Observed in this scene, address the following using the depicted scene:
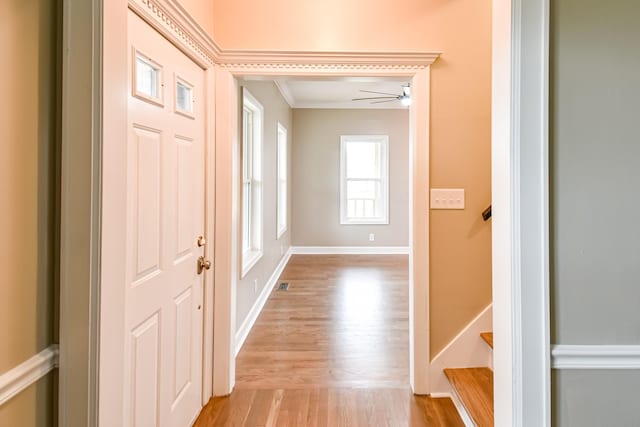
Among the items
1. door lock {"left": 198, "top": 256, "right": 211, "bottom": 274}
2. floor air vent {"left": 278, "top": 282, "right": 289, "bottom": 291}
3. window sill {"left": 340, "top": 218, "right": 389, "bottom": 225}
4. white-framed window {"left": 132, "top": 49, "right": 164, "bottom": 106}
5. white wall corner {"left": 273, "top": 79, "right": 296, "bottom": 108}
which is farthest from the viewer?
window sill {"left": 340, "top": 218, "right": 389, "bottom": 225}

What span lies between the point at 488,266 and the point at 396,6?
1.74 m

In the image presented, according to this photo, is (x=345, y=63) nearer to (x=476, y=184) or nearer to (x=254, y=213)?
(x=476, y=184)

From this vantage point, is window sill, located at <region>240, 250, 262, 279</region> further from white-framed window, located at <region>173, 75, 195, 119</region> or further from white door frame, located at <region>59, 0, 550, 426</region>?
white door frame, located at <region>59, 0, 550, 426</region>

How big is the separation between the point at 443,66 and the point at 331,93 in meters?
3.76

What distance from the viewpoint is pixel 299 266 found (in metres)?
5.66

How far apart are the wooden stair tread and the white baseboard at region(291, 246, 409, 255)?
14.9ft

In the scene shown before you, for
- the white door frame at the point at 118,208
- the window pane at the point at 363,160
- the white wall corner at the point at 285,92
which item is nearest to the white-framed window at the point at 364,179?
the window pane at the point at 363,160

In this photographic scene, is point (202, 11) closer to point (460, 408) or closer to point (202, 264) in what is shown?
point (202, 264)

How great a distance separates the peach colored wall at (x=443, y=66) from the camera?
6.89 ft

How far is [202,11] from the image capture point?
189cm

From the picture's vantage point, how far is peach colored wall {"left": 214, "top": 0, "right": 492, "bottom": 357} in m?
2.10

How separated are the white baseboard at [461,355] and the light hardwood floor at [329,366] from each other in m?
0.11

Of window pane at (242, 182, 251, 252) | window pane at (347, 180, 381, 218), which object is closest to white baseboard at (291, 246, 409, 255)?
window pane at (347, 180, 381, 218)

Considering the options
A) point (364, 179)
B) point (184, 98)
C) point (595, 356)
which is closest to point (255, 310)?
point (184, 98)
